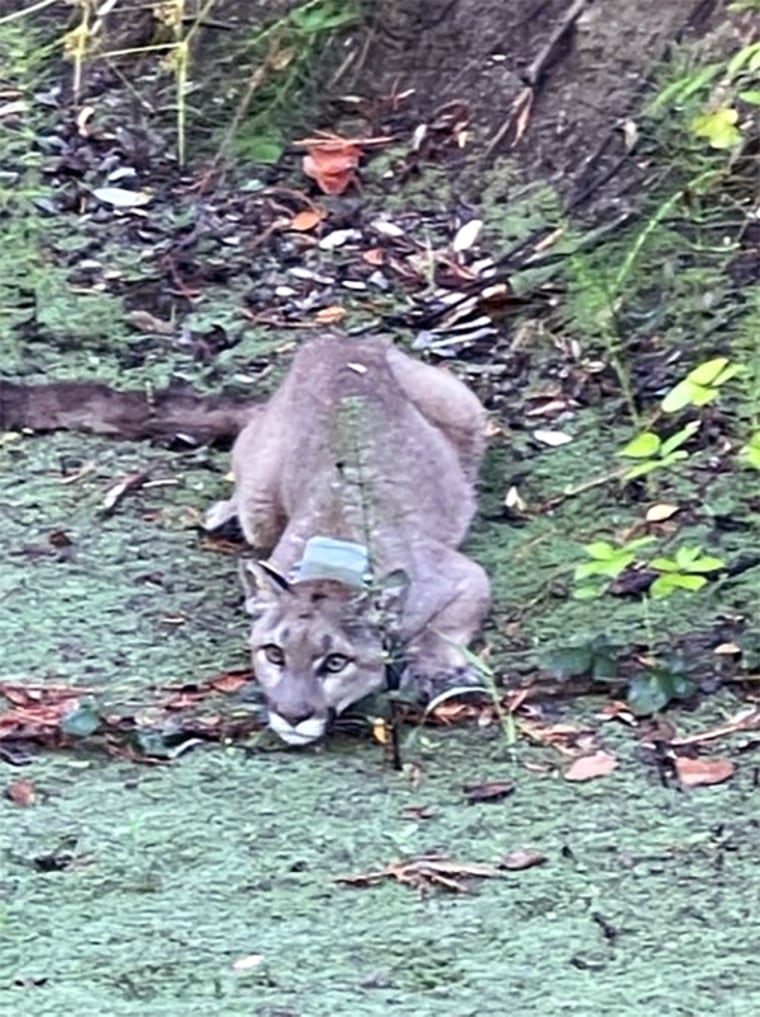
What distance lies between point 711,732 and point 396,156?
2.98 metres

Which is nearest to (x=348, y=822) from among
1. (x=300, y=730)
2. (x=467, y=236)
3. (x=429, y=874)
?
(x=429, y=874)

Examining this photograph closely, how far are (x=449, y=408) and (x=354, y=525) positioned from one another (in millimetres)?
645

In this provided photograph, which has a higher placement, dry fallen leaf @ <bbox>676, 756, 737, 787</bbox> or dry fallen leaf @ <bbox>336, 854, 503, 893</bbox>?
dry fallen leaf @ <bbox>336, 854, 503, 893</bbox>

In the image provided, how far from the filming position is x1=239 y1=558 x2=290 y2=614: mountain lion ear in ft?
15.5

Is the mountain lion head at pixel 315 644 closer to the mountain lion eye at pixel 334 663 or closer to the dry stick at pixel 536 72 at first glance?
the mountain lion eye at pixel 334 663

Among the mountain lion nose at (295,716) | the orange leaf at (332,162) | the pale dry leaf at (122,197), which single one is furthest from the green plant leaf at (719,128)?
the pale dry leaf at (122,197)

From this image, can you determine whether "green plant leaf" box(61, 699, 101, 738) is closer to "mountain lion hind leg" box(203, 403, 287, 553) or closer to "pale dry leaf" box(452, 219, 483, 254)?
"mountain lion hind leg" box(203, 403, 287, 553)

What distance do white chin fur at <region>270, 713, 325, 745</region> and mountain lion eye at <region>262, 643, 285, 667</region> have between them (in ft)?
0.55

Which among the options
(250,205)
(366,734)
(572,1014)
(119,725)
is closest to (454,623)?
(366,734)

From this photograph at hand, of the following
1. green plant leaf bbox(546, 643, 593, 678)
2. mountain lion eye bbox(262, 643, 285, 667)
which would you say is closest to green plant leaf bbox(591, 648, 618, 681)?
green plant leaf bbox(546, 643, 593, 678)

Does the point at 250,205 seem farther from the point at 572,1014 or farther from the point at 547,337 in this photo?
the point at 572,1014

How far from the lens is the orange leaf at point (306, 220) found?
687 cm

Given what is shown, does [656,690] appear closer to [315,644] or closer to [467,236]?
[315,644]

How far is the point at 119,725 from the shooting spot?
14.8ft
